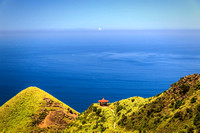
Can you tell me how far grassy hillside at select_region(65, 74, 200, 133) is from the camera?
24.2 metres

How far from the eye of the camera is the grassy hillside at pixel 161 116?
79.3ft

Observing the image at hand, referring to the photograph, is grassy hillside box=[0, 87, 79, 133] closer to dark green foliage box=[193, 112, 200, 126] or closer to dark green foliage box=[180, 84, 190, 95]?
dark green foliage box=[180, 84, 190, 95]

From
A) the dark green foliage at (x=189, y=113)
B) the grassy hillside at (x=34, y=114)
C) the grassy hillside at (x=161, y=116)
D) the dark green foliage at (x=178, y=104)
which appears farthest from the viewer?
the grassy hillside at (x=34, y=114)

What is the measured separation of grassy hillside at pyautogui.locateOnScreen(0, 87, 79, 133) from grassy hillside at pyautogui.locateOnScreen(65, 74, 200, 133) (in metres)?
11.5

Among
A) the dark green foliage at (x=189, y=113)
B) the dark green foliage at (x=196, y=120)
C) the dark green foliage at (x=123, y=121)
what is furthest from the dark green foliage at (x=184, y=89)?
the dark green foliage at (x=123, y=121)

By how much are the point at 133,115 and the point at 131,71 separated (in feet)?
502

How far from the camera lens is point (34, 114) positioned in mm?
52250

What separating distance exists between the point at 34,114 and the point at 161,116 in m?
37.6

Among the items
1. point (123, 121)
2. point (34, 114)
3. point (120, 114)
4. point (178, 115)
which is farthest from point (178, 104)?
point (34, 114)

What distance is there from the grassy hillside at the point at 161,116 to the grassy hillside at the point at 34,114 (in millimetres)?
11477

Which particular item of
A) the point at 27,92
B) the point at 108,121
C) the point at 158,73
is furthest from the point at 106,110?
the point at 158,73

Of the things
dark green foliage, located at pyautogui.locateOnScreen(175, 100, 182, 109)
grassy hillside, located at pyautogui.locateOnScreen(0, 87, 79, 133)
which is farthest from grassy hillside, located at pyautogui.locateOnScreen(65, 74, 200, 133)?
grassy hillside, located at pyautogui.locateOnScreen(0, 87, 79, 133)

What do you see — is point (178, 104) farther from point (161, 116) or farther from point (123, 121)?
point (123, 121)

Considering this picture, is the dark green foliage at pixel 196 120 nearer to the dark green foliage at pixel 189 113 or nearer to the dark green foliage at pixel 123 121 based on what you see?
the dark green foliage at pixel 189 113
